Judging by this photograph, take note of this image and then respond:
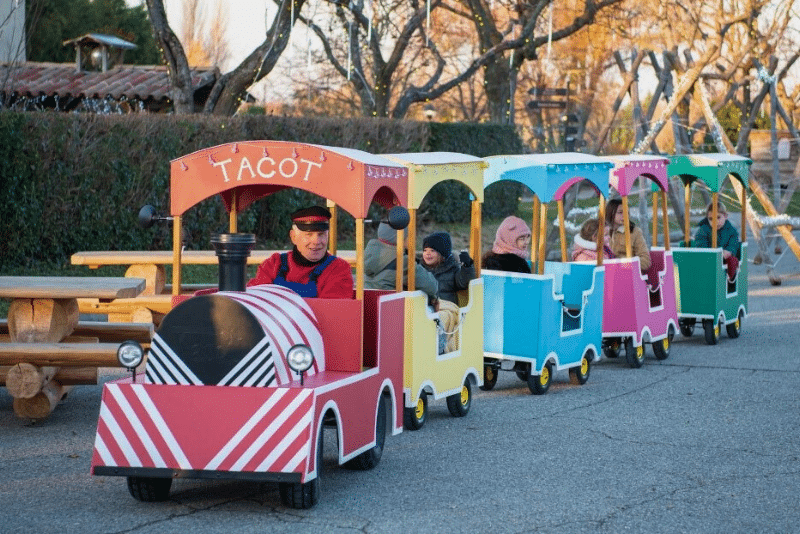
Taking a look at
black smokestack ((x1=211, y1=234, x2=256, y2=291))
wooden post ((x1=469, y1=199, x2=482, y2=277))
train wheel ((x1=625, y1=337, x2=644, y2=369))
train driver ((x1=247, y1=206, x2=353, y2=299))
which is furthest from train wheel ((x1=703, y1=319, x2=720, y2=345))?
black smokestack ((x1=211, y1=234, x2=256, y2=291))

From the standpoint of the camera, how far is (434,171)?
8.94 metres

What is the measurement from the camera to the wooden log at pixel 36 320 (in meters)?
9.17

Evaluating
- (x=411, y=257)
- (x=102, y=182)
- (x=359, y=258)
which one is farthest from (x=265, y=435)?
(x=102, y=182)

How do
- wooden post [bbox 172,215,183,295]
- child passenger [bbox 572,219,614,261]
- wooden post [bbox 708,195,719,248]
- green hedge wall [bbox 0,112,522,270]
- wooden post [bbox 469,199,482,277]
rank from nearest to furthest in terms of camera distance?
wooden post [bbox 172,215,183,295] → wooden post [bbox 469,199,482,277] → child passenger [bbox 572,219,614,261] → wooden post [bbox 708,195,719,248] → green hedge wall [bbox 0,112,522,270]

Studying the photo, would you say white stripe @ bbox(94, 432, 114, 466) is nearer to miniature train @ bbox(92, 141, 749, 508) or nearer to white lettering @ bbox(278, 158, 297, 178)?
miniature train @ bbox(92, 141, 749, 508)

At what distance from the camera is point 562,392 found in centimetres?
→ 1087

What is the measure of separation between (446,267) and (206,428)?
3838mm

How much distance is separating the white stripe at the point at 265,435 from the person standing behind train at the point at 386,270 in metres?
2.67

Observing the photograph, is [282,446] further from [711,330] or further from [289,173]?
[711,330]

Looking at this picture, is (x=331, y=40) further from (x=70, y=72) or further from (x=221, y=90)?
(x=221, y=90)

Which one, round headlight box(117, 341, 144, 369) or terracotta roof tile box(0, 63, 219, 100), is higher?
terracotta roof tile box(0, 63, 219, 100)

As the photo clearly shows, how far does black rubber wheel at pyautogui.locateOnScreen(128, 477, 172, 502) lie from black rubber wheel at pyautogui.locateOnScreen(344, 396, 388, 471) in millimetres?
1284

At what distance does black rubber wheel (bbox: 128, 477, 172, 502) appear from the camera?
666cm

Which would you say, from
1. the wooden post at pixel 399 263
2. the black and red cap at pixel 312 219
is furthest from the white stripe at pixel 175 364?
the wooden post at pixel 399 263
